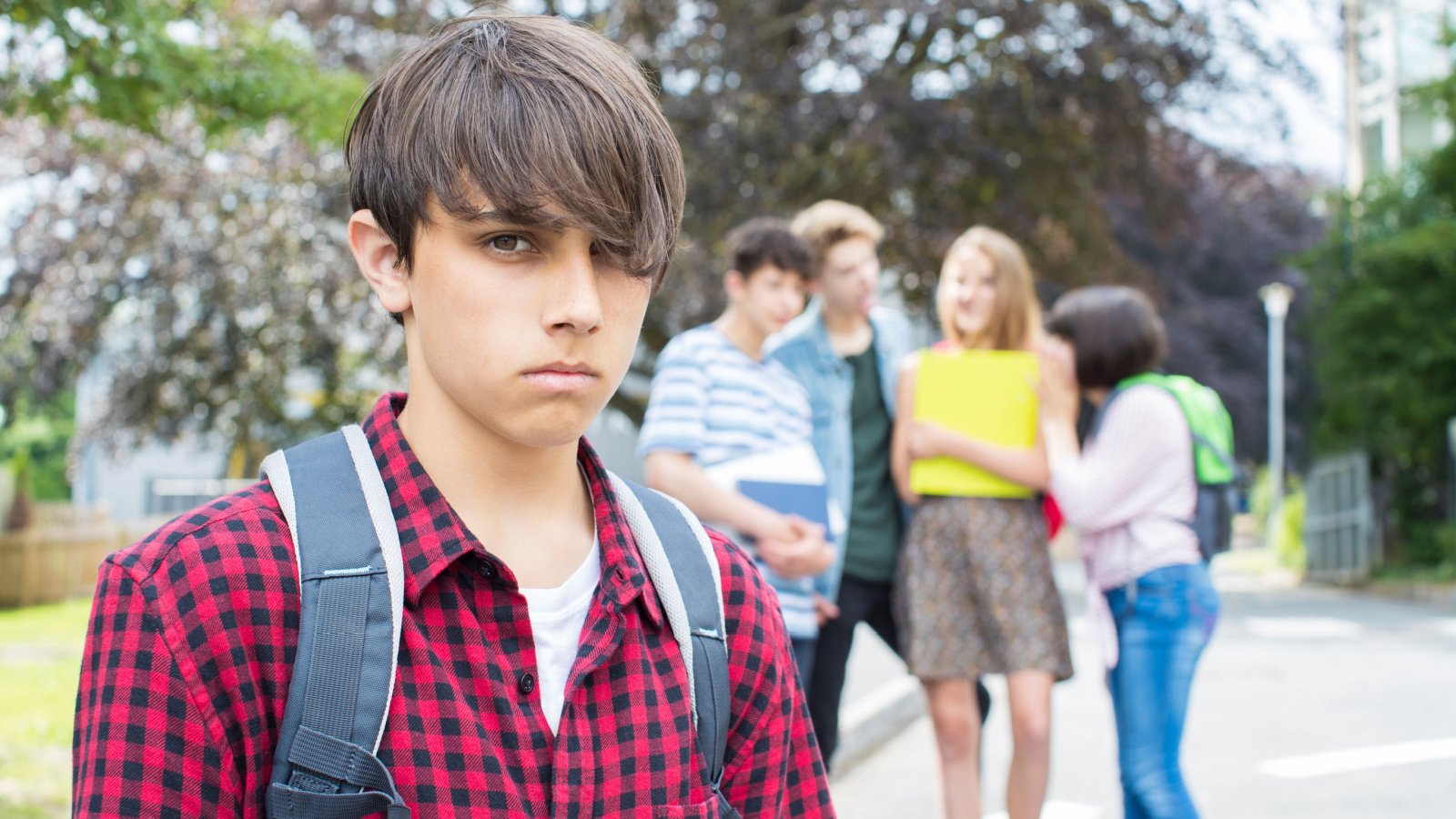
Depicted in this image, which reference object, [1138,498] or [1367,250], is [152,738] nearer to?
[1138,498]

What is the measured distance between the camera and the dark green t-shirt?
4.37 meters

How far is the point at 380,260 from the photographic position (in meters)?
1.39

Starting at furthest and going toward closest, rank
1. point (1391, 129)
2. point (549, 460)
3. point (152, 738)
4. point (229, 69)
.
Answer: point (1391, 129)
point (229, 69)
point (549, 460)
point (152, 738)

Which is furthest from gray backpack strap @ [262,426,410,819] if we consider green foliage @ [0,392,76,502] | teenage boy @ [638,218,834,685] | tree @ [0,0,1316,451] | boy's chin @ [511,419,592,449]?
green foliage @ [0,392,76,502]

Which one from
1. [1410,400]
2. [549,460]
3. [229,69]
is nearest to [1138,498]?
[549,460]

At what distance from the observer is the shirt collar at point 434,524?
128cm

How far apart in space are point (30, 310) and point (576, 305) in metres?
14.2

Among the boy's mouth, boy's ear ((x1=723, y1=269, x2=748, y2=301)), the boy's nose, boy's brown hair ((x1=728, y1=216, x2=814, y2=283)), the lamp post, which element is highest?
the lamp post

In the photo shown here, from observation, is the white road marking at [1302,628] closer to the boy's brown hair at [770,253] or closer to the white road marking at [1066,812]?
the white road marking at [1066,812]

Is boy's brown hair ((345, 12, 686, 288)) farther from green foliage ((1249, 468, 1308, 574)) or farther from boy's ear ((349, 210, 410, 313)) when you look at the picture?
green foliage ((1249, 468, 1308, 574))

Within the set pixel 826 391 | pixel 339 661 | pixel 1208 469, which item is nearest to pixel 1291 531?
pixel 1208 469

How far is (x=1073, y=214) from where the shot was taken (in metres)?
13.5

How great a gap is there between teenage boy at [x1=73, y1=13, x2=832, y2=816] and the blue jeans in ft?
9.21

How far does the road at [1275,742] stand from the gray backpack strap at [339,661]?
486 centimetres
